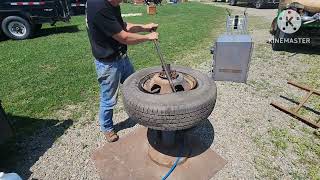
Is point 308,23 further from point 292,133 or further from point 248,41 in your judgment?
point 292,133

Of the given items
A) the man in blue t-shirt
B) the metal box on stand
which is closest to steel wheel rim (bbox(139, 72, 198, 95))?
the man in blue t-shirt

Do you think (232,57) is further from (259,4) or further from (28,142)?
Answer: (259,4)

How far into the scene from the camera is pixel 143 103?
8.30ft

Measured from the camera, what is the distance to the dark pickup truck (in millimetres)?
9328

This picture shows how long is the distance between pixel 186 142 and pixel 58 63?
4.85 m

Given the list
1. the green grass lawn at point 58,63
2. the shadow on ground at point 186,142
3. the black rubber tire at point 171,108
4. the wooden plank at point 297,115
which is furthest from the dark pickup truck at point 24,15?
the wooden plank at point 297,115

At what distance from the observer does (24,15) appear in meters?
9.46

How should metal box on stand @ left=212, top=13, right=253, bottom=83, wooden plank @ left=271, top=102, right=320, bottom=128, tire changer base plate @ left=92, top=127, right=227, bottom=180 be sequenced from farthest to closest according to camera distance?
metal box on stand @ left=212, top=13, right=253, bottom=83 < wooden plank @ left=271, top=102, right=320, bottom=128 < tire changer base plate @ left=92, top=127, right=227, bottom=180

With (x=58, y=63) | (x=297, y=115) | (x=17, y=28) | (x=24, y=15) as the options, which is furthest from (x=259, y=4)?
(x=297, y=115)

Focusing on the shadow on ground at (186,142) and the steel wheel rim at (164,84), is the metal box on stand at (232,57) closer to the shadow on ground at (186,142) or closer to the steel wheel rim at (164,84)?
the shadow on ground at (186,142)

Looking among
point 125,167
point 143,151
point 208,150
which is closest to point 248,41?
point 208,150

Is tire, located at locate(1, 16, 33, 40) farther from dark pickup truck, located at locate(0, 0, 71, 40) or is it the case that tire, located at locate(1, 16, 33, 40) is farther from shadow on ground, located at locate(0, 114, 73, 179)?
shadow on ground, located at locate(0, 114, 73, 179)

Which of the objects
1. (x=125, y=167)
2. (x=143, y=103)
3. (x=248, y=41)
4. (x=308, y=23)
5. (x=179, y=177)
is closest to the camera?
(x=143, y=103)

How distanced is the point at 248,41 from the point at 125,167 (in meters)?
3.47
